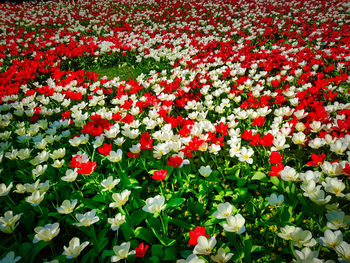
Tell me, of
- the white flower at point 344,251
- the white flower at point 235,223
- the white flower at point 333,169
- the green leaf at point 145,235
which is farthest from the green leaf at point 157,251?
the white flower at point 333,169

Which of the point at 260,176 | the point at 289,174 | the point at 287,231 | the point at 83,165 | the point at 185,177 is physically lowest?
the point at 185,177

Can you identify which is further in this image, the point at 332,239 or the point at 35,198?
the point at 35,198

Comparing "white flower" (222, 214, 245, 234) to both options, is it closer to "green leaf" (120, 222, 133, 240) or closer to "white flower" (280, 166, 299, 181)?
"white flower" (280, 166, 299, 181)

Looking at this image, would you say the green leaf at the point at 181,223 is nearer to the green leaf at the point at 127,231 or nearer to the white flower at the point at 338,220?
the green leaf at the point at 127,231

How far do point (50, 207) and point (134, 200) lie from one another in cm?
89

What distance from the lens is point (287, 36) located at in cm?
675

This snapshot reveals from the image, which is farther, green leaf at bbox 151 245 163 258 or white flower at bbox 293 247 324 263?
green leaf at bbox 151 245 163 258

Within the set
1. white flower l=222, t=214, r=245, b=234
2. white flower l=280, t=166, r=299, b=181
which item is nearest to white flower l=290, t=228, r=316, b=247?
white flower l=222, t=214, r=245, b=234

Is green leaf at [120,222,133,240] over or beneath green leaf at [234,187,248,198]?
over

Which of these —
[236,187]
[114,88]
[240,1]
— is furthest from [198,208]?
[240,1]

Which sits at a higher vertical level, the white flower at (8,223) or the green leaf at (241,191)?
the white flower at (8,223)

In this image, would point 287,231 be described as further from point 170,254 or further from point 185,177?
point 185,177

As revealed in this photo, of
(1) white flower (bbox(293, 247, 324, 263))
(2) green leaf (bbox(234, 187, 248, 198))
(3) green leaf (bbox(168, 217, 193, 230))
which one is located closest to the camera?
(1) white flower (bbox(293, 247, 324, 263))

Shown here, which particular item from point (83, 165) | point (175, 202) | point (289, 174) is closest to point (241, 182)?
point (289, 174)
